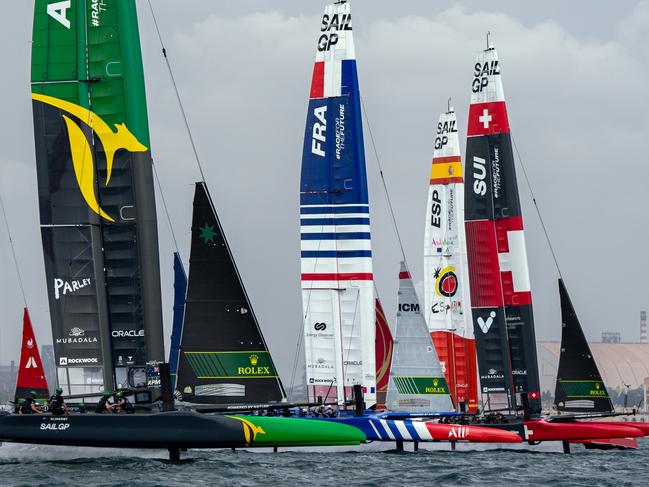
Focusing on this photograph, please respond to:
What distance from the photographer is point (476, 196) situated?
40875 mm

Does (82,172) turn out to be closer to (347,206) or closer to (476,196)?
(347,206)

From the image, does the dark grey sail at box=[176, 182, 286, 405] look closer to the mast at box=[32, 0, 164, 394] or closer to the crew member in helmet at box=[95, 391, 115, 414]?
the mast at box=[32, 0, 164, 394]

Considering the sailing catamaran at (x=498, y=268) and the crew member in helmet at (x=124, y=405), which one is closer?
the crew member in helmet at (x=124, y=405)

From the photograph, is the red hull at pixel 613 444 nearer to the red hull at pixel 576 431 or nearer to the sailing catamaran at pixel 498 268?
the red hull at pixel 576 431

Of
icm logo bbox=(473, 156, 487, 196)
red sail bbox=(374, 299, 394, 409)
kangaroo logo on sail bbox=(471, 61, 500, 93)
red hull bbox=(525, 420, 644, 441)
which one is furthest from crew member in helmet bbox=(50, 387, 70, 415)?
kangaroo logo on sail bbox=(471, 61, 500, 93)

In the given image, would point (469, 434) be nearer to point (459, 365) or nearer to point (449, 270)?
point (459, 365)

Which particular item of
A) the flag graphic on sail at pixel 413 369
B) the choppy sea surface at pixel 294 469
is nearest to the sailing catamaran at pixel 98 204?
the choppy sea surface at pixel 294 469

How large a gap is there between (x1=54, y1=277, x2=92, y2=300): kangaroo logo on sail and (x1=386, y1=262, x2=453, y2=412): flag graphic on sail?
32.2 feet

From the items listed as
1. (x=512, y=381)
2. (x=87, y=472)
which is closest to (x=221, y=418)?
(x=87, y=472)

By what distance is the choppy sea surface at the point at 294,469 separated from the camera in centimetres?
2286

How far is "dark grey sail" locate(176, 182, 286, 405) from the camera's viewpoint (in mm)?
27125

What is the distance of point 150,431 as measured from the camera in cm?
2408

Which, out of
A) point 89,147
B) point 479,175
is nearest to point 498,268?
point 479,175

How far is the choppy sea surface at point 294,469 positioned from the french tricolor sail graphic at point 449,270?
11.0 meters
